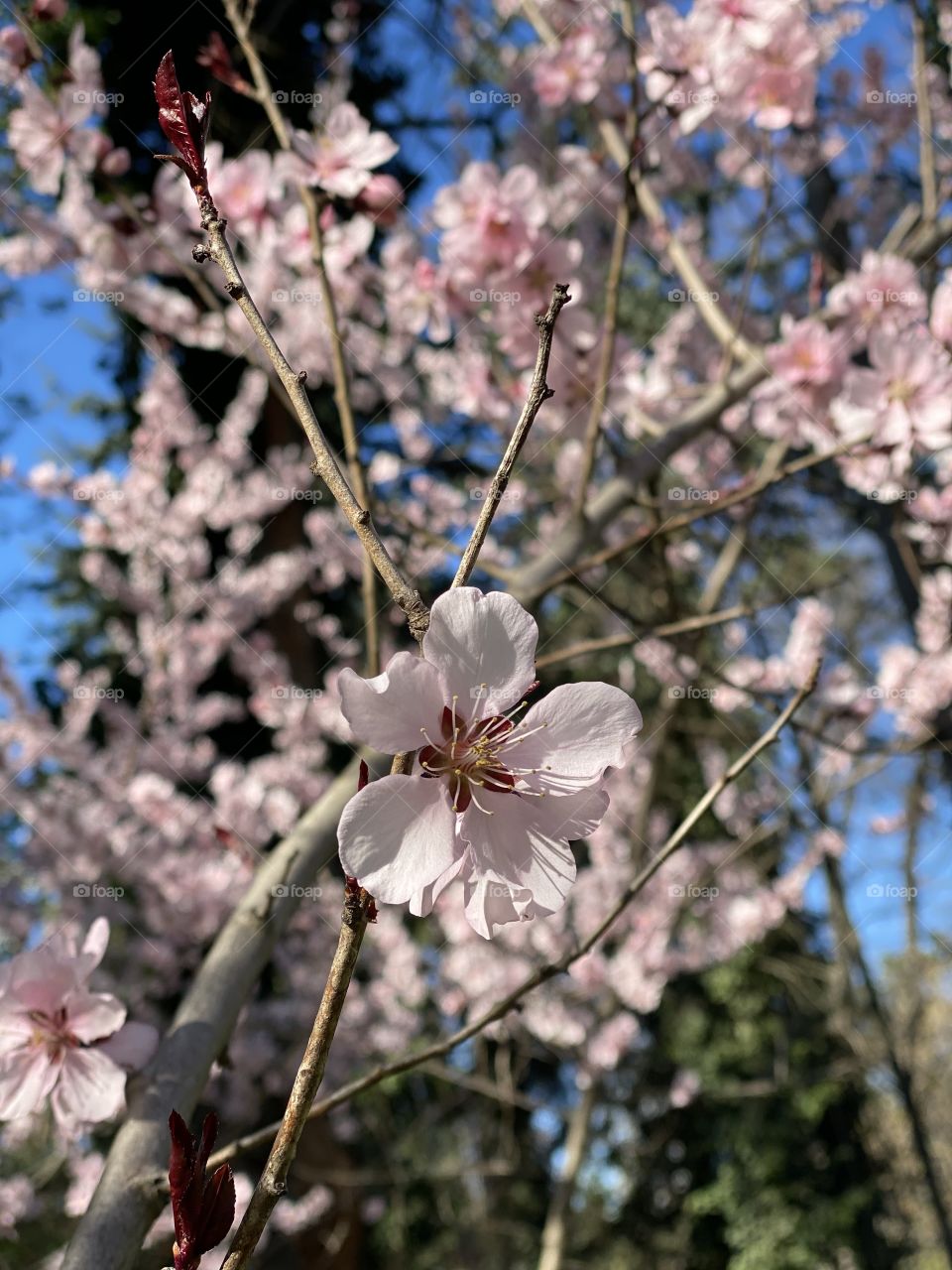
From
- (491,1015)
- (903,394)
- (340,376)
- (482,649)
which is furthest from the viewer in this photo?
(903,394)

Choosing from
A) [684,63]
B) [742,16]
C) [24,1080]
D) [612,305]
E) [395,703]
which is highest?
[742,16]

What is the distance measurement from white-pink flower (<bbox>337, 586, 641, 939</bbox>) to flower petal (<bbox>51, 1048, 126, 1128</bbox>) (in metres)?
0.55

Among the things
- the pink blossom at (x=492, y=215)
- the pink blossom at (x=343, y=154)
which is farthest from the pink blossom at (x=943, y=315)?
the pink blossom at (x=343, y=154)

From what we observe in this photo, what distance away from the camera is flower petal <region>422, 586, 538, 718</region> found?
0.64m

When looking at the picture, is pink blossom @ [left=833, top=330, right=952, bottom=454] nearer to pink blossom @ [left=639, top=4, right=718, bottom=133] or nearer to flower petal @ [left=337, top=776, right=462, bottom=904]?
pink blossom @ [left=639, top=4, right=718, bottom=133]

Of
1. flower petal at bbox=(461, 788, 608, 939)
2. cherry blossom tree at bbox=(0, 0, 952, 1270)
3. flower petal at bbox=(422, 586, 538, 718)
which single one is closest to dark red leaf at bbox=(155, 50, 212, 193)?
cherry blossom tree at bbox=(0, 0, 952, 1270)

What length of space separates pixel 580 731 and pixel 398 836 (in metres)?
0.15

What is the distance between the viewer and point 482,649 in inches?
26.4

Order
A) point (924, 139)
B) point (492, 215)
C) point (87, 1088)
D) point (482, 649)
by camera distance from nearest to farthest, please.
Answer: point (482, 649) → point (87, 1088) → point (492, 215) → point (924, 139)

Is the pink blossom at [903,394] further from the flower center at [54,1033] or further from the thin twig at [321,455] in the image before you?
the flower center at [54,1033]

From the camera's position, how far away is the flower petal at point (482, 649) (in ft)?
2.10

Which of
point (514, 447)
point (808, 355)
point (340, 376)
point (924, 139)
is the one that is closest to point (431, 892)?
point (514, 447)

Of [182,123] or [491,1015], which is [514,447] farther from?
[491,1015]

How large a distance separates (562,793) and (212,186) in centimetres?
184
